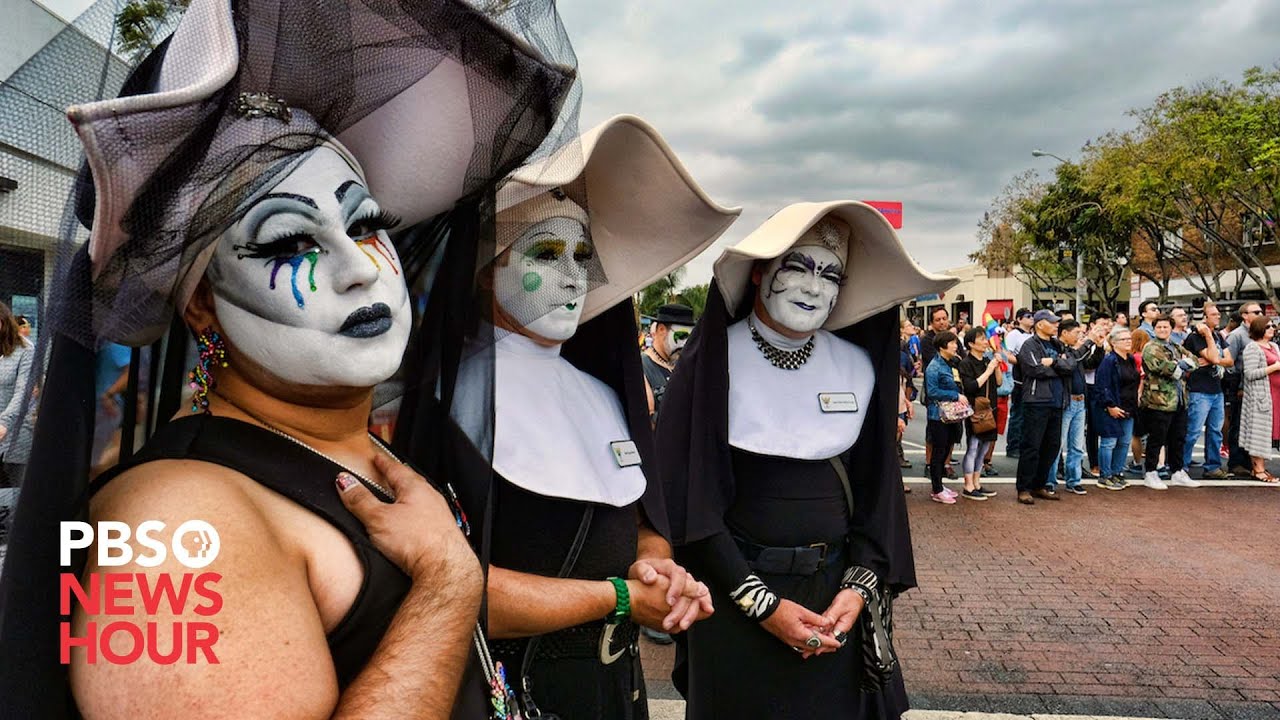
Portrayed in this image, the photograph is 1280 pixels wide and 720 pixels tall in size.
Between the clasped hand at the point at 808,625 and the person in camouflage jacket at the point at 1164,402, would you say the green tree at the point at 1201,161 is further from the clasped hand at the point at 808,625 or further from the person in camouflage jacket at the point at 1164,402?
the clasped hand at the point at 808,625

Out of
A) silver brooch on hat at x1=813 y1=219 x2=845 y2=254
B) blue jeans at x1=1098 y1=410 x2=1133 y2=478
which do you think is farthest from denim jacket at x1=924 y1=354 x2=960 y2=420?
silver brooch on hat at x1=813 y1=219 x2=845 y2=254

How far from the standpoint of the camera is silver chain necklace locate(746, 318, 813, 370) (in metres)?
2.71

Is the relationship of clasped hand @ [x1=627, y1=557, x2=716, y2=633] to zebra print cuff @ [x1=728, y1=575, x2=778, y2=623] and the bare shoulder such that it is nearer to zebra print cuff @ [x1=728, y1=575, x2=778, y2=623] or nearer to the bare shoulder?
zebra print cuff @ [x1=728, y1=575, x2=778, y2=623]

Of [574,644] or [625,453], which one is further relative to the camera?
[625,453]

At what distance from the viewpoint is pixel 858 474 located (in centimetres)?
A: 272

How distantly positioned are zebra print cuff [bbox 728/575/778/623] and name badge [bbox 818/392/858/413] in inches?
24.4

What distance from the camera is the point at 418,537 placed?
43.2 inches

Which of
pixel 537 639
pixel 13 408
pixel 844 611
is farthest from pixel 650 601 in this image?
pixel 13 408

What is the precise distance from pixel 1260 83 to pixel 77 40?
24301 mm

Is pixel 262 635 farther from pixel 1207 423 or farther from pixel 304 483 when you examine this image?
pixel 1207 423

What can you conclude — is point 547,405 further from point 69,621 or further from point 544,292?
point 69,621

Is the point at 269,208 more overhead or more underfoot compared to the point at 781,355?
more overhead

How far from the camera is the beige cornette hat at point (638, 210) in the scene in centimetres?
203

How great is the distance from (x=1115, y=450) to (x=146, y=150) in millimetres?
10021
